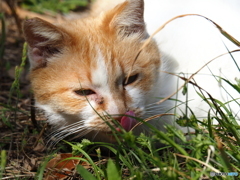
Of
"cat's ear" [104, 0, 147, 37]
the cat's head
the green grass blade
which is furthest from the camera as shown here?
"cat's ear" [104, 0, 147, 37]

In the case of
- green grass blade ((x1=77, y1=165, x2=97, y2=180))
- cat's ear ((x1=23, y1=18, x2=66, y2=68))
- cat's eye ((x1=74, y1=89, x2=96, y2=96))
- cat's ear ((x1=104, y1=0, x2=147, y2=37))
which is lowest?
green grass blade ((x1=77, y1=165, x2=97, y2=180))

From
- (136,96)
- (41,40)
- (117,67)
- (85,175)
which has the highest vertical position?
(41,40)

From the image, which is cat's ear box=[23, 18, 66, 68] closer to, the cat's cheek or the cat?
the cat

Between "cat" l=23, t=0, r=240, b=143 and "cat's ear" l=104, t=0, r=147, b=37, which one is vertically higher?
"cat's ear" l=104, t=0, r=147, b=37

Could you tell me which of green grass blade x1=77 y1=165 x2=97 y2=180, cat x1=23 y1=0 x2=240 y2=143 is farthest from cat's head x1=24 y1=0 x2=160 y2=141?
green grass blade x1=77 y1=165 x2=97 y2=180

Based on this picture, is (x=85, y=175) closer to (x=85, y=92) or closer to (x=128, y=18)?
(x=85, y=92)

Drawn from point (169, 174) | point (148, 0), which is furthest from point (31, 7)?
point (169, 174)

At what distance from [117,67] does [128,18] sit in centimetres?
40

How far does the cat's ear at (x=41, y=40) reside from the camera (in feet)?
7.16

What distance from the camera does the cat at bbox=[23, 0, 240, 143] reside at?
213 centimetres

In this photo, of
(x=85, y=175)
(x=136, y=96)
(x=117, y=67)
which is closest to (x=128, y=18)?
(x=117, y=67)

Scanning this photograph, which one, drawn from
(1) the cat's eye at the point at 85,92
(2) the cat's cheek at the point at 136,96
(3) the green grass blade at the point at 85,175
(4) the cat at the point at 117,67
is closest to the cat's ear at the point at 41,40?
(4) the cat at the point at 117,67

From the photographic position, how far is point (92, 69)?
215 cm

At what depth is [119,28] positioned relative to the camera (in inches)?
94.3
